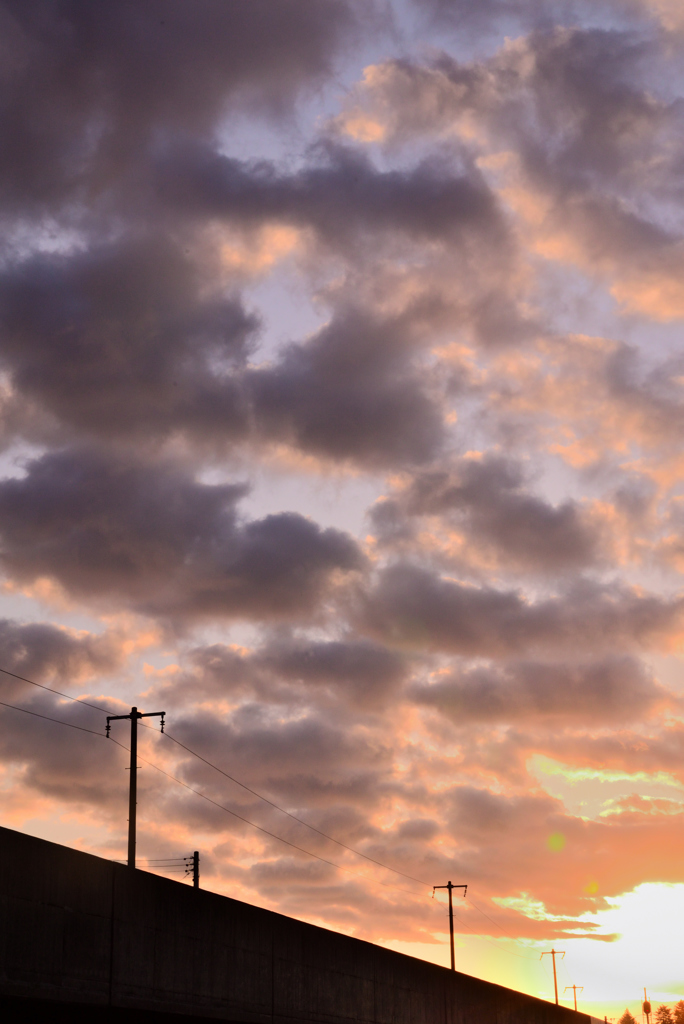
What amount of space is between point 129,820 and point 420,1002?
12159mm

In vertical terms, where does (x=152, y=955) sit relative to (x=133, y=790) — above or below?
below

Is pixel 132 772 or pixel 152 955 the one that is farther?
pixel 132 772

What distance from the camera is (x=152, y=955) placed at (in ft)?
70.6

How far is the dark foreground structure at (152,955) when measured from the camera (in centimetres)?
1794

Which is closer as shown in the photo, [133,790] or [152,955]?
[152,955]

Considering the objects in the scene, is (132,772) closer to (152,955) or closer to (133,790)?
(133,790)

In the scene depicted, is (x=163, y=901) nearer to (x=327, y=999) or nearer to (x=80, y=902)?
(x=80, y=902)

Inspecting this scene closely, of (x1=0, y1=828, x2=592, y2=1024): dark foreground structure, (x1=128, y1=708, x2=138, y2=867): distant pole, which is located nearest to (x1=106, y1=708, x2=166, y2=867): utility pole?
(x1=128, y1=708, x2=138, y2=867): distant pole

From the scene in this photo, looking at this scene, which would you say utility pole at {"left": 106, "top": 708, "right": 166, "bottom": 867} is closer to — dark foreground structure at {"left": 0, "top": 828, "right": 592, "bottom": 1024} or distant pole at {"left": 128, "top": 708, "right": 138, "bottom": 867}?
distant pole at {"left": 128, "top": 708, "right": 138, "bottom": 867}

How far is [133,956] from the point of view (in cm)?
2081

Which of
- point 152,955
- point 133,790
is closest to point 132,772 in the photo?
point 133,790

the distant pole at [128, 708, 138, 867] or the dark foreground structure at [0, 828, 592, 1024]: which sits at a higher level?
the distant pole at [128, 708, 138, 867]

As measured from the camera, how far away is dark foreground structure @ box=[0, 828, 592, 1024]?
17.9 m

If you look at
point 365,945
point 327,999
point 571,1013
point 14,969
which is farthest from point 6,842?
point 571,1013
